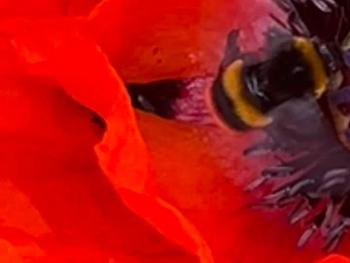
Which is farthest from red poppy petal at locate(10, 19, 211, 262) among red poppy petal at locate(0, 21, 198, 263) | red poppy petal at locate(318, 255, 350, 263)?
red poppy petal at locate(318, 255, 350, 263)

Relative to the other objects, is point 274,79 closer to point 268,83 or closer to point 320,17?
point 268,83

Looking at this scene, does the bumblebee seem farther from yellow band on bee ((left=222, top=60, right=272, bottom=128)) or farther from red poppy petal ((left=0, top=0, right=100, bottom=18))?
red poppy petal ((left=0, top=0, right=100, bottom=18))

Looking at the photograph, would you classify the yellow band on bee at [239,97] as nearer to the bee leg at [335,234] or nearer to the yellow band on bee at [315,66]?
the yellow band on bee at [315,66]

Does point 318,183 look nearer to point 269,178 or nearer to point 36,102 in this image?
point 269,178

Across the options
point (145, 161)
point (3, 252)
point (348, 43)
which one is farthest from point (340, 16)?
point (3, 252)

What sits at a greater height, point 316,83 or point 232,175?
point 316,83

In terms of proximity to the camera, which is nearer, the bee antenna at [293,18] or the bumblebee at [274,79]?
the bumblebee at [274,79]

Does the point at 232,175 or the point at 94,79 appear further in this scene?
the point at 232,175

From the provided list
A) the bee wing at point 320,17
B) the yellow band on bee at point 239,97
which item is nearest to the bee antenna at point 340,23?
the bee wing at point 320,17
